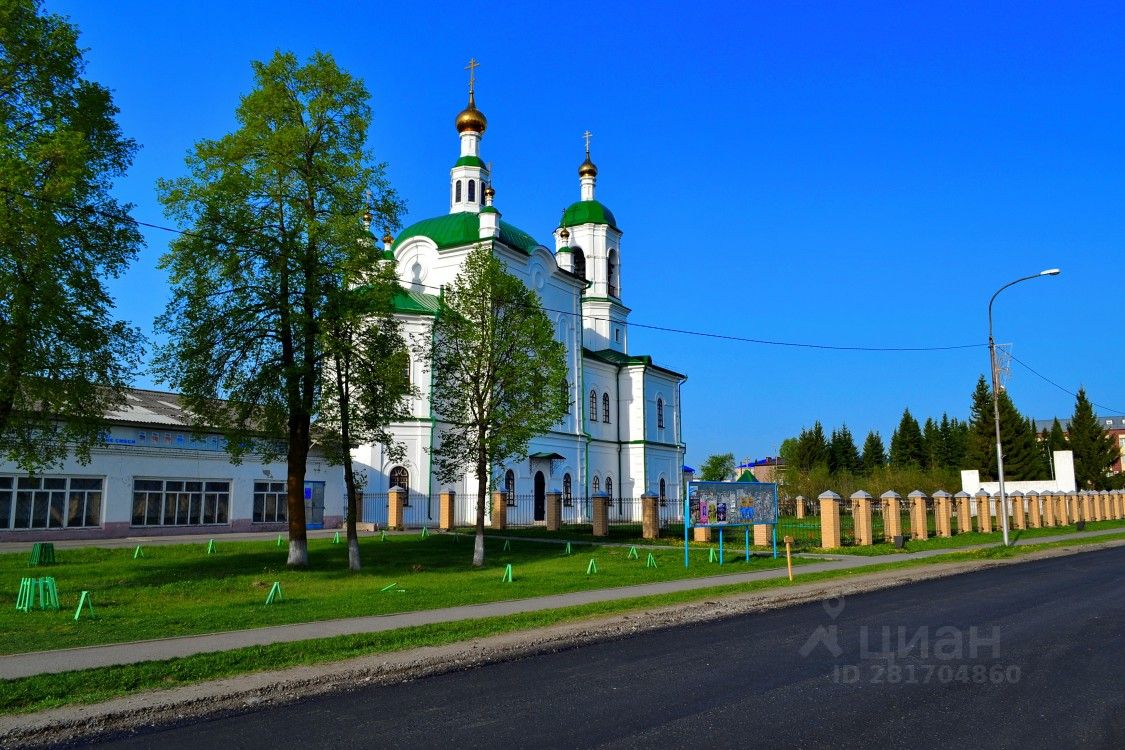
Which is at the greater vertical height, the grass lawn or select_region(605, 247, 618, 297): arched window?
select_region(605, 247, 618, 297): arched window

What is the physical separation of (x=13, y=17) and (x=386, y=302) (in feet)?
30.8

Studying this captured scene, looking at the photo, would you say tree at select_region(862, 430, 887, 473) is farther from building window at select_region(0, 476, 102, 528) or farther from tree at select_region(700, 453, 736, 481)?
building window at select_region(0, 476, 102, 528)

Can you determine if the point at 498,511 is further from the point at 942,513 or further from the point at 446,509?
the point at 942,513

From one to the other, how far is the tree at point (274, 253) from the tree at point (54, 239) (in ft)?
5.69

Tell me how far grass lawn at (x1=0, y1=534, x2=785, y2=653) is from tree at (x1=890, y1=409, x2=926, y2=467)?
248ft

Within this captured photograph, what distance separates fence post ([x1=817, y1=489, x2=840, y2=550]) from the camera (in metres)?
28.0

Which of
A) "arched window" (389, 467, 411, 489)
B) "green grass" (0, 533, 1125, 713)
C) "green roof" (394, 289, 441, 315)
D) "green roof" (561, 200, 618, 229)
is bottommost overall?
"green grass" (0, 533, 1125, 713)

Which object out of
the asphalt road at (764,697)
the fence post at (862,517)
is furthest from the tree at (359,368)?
the fence post at (862,517)

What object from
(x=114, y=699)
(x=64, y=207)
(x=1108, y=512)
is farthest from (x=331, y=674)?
(x=1108, y=512)

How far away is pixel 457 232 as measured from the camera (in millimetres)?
43062

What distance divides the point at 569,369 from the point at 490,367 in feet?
59.5

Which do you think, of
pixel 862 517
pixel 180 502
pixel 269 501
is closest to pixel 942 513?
pixel 862 517

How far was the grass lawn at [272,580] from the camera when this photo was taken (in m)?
12.3

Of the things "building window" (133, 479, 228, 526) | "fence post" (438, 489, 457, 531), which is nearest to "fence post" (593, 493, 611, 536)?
"fence post" (438, 489, 457, 531)
